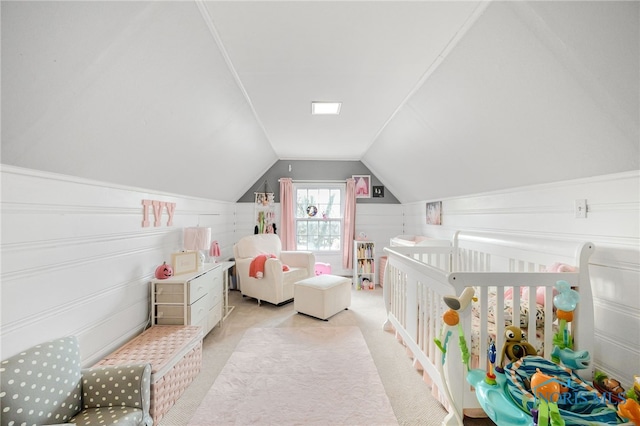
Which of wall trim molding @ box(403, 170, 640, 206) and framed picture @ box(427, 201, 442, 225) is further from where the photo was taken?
framed picture @ box(427, 201, 442, 225)

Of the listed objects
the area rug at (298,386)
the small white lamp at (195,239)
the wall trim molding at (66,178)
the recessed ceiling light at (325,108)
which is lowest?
the area rug at (298,386)

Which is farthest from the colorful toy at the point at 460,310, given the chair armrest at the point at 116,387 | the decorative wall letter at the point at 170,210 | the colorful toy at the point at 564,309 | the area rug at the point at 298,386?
the decorative wall letter at the point at 170,210

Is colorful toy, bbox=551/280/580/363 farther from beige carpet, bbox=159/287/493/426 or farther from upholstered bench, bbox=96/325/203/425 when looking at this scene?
upholstered bench, bbox=96/325/203/425

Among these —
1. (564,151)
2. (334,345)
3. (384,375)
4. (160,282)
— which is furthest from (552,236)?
(160,282)

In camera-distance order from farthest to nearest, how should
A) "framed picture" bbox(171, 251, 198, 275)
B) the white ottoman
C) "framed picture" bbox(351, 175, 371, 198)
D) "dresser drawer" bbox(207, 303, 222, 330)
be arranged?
1. "framed picture" bbox(351, 175, 371, 198)
2. the white ottoman
3. "dresser drawer" bbox(207, 303, 222, 330)
4. "framed picture" bbox(171, 251, 198, 275)

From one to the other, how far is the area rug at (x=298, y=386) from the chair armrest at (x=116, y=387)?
1.37 ft

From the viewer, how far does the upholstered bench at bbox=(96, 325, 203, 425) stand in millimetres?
1569

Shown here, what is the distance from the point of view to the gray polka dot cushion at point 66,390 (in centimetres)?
106

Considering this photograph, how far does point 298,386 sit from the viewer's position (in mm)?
1866

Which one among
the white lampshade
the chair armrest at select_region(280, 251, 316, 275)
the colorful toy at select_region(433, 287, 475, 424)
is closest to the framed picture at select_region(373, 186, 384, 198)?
the chair armrest at select_region(280, 251, 316, 275)

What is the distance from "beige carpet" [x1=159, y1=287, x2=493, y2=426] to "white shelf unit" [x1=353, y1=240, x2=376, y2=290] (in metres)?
0.43

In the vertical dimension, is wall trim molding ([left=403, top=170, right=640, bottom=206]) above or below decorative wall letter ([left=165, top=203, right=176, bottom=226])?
above

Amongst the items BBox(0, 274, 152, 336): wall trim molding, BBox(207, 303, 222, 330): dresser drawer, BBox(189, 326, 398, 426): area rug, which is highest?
BBox(0, 274, 152, 336): wall trim molding

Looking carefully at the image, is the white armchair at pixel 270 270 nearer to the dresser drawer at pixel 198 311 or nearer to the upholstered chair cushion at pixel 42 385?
the dresser drawer at pixel 198 311
